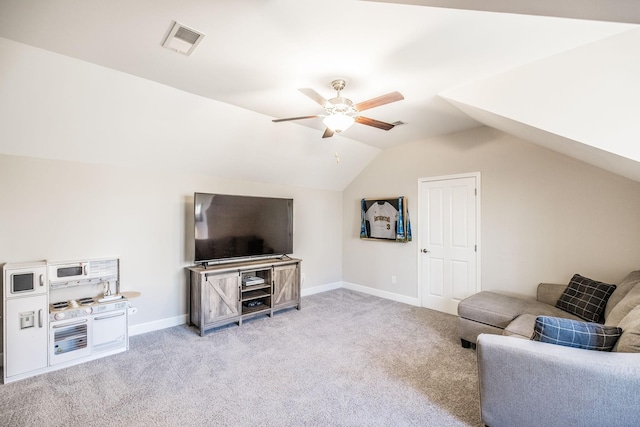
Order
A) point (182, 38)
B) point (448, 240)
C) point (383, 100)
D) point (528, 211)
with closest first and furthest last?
point (182, 38), point (383, 100), point (528, 211), point (448, 240)

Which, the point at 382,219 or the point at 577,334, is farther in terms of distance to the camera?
the point at 382,219

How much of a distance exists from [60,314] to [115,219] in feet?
3.61

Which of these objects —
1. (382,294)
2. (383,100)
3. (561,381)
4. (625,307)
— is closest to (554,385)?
(561,381)

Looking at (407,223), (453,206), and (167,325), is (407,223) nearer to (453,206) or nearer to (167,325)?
(453,206)

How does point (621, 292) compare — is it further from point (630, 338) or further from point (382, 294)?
point (382, 294)

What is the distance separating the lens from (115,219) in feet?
10.9

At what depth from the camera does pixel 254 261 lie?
4277mm

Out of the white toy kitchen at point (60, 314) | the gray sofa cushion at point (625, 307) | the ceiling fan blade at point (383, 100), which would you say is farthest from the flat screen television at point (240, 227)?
the gray sofa cushion at point (625, 307)

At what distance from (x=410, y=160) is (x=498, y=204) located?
4.92 feet

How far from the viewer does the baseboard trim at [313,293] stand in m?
3.46

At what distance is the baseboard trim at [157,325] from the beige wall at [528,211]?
3337 millimetres

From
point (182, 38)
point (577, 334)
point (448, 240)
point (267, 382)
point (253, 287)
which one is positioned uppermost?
point (182, 38)

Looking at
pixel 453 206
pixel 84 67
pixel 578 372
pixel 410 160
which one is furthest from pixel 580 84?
pixel 84 67

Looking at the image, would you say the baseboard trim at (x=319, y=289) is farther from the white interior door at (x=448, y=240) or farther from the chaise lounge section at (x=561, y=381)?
the chaise lounge section at (x=561, y=381)
